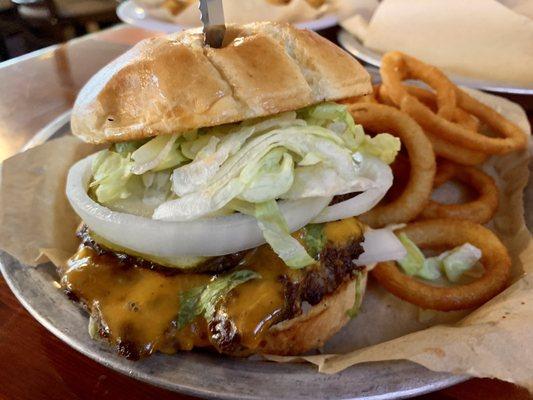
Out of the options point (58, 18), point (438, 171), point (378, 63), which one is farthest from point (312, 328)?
point (58, 18)

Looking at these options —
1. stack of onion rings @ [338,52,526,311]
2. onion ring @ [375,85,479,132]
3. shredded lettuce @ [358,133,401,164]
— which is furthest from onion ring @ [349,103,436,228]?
shredded lettuce @ [358,133,401,164]

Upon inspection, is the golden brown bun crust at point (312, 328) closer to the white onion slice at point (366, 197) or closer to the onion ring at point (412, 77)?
the white onion slice at point (366, 197)

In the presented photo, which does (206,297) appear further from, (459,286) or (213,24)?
(459,286)

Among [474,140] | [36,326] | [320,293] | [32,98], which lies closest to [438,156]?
[474,140]

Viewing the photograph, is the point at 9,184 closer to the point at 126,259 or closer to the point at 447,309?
the point at 126,259

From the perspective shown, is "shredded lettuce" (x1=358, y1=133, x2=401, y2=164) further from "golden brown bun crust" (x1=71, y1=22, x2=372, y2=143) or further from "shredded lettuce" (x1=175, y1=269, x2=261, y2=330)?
"shredded lettuce" (x1=175, y1=269, x2=261, y2=330)
